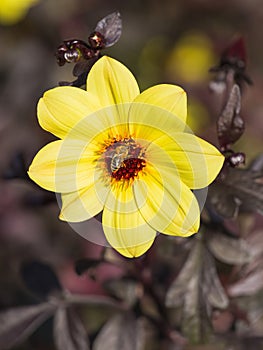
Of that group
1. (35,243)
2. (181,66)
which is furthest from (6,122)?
(181,66)

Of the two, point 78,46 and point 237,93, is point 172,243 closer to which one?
point 237,93

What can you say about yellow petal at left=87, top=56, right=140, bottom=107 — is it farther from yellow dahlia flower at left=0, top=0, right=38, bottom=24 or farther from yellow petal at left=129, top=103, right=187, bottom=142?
yellow dahlia flower at left=0, top=0, right=38, bottom=24

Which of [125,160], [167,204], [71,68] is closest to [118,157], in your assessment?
[125,160]

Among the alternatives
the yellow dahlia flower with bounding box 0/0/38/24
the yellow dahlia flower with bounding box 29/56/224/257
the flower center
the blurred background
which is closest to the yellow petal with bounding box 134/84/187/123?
the yellow dahlia flower with bounding box 29/56/224/257

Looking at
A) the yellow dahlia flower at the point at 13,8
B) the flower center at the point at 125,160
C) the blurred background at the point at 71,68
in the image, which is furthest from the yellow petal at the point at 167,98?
the yellow dahlia flower at the point at 13,8

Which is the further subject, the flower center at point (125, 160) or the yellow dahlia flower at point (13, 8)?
the yellow dahlia flower at point (13, 8)

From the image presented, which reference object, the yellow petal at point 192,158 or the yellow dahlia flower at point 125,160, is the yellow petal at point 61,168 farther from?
the yellow petal at point 192,158
